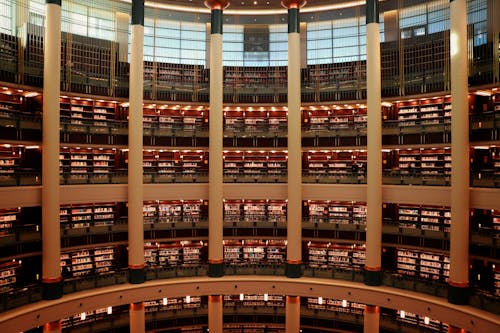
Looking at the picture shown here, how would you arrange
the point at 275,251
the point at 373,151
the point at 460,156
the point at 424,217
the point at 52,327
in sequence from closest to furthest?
the point at 460,156, the point at 52,327, the point at 373,151, the point at 424,217, the point at 275,251

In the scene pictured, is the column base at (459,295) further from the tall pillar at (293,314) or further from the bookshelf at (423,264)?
the tall pillar at (293,314)

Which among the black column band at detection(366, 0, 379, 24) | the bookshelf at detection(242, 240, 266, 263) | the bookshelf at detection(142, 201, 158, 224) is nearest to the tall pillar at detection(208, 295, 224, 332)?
the bookshelf at detection(242, 240, 266, 263)

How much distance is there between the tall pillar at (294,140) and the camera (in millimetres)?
19250

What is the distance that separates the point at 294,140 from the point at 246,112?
409cm

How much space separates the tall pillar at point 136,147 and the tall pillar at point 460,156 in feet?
40.3

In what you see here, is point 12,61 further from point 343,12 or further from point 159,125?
point 343,12

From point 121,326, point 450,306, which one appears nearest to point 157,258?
point 121,326

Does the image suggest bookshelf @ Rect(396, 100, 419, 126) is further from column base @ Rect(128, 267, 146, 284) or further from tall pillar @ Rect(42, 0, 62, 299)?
tall pillar @ Rect(42, 0, 62, 299)

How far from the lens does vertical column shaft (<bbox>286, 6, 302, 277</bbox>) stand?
1925 cm

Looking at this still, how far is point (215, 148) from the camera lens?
19406 millimetres

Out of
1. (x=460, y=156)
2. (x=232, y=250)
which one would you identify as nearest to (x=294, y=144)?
(x=232, y=250)

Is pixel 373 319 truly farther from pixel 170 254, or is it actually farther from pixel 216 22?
pixel 216 22

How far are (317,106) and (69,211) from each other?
12.2 meters

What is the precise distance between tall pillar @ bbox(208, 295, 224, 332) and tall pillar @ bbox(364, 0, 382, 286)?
21.3 feet
